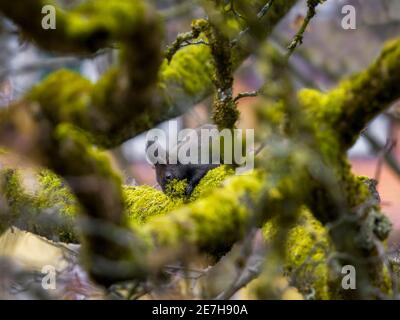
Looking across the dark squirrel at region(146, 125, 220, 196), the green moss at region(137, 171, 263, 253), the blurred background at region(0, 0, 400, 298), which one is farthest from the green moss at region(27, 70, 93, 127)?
the dark squirrel at region(146, 125, 220, 196)

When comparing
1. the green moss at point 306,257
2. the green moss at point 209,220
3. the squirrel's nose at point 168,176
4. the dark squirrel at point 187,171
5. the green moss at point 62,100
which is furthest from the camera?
the squirrel's nose at point 168,176

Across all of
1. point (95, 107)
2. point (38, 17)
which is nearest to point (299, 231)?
point (95, 107)

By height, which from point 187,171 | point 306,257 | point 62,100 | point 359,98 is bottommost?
point 306,257

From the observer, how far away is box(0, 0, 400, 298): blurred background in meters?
6.07

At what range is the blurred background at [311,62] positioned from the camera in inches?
239

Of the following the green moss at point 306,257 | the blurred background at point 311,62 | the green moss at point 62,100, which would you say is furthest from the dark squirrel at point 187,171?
the green moss at point 62,100

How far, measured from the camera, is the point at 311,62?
8430 millimetres

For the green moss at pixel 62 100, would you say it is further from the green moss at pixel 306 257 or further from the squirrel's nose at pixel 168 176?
the squirrel's nose at pixel 168 176

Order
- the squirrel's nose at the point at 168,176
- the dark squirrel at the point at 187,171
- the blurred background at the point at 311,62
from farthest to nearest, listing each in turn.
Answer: the blurred background at the point at 311,62, the squirrel's nose at the point at 168,176, the dark squirrel at the point at 187,171

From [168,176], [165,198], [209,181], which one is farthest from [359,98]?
[168,176]

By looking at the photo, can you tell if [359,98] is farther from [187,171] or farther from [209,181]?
[187,171]

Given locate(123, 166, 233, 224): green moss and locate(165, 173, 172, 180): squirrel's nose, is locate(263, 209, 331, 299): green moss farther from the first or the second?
locate(165, 173, 172, 180): squirrel's nose

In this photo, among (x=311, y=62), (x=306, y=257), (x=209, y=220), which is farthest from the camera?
(x=311, y=62)

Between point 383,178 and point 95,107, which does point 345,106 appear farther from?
point 383,178
